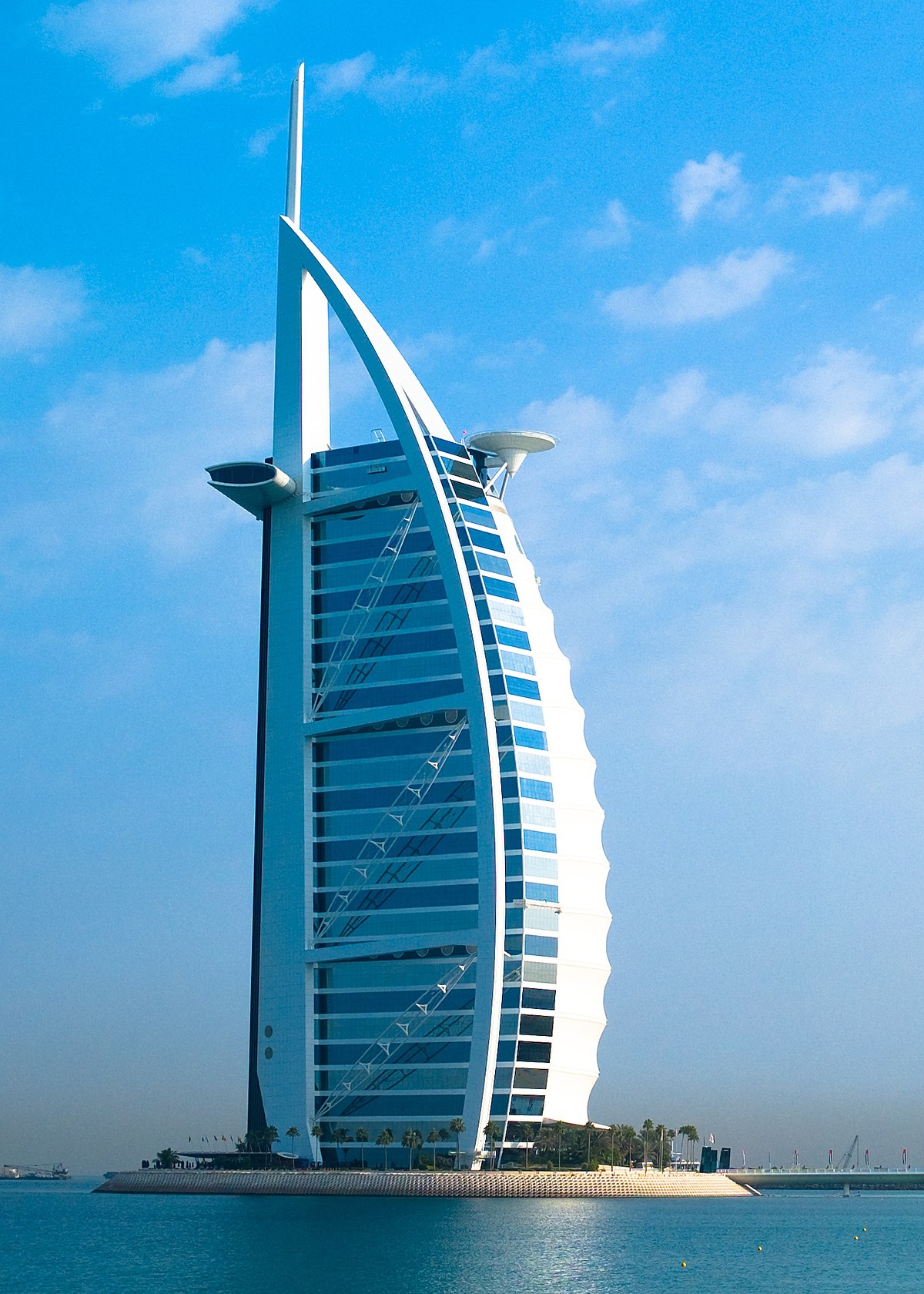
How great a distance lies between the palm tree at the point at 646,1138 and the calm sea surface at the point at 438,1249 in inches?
333

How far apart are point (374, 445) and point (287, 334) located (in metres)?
13.1

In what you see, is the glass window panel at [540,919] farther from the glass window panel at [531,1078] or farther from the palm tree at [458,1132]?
the palm tree at [458,1132]

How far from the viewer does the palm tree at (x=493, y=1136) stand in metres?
114

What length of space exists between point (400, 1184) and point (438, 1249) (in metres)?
32.4

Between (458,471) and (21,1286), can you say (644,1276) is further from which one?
(458,471)

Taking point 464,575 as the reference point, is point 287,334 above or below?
above

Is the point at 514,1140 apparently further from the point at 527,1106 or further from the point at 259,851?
the point at 259,851

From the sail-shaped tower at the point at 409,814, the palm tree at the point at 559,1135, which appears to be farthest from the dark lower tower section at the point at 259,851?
the palm tree at the point at 559,1135

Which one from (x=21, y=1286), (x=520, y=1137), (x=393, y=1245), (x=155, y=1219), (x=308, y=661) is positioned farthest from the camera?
(x=308, y=661)

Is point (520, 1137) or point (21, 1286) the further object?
point (520, 1137)

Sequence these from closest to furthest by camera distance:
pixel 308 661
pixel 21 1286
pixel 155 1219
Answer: pixel 21 1286
pixel 155 1219
pixel 308 661

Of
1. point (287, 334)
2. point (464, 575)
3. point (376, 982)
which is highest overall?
point (287, 334)

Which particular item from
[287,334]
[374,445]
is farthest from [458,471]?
[287,334]

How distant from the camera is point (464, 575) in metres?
123
